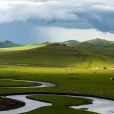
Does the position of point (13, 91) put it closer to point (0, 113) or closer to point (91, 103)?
point (91, 103)

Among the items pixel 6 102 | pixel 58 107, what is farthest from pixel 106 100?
pixel 6 102

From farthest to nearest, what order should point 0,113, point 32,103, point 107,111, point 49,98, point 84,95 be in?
point 84,95, point 49,98, point 32,103, point 107,111, point 0,113

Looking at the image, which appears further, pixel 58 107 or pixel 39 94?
pixel 39 94

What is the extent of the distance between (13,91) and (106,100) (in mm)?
21430

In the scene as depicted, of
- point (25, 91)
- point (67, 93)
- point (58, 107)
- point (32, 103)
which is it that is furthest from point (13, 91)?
point (58, 107)

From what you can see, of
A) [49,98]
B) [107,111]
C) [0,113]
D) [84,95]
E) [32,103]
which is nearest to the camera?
[0,113]

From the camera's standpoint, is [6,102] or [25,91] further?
[25,91]

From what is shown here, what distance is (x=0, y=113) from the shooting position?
5331 centimetres

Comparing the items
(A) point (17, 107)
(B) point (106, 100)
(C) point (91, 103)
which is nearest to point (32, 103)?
(A) point (17, 107)

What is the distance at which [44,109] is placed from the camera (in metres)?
56.5

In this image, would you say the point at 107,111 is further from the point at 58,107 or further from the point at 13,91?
the point at 13,91

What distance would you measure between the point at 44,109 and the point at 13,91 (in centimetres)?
2670

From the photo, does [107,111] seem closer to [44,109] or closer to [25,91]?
[44,109]

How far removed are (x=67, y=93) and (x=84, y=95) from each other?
3942 millimetres
